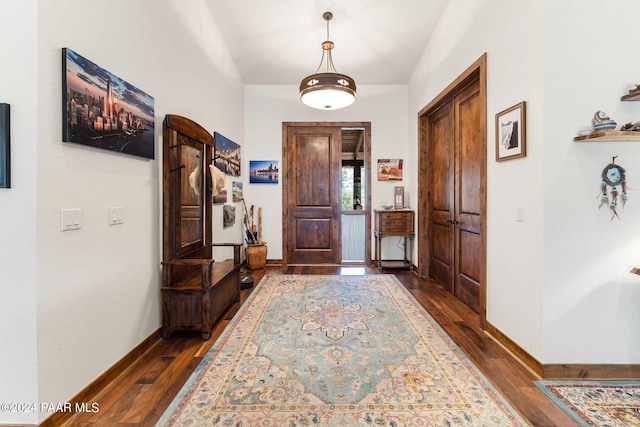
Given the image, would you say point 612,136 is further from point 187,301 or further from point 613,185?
point 187,301

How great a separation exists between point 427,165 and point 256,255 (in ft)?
10.4

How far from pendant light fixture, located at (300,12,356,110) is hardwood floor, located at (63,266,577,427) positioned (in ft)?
8.16

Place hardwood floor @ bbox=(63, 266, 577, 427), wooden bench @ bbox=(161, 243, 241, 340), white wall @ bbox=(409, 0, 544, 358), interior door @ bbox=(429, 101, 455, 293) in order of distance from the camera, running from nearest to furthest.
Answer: hardwood floor @ bbox=(63, 266, 577, 427) → white wall @ bbox=(409, 0, 544, 358) → wooden bench @ bbox=(161, 243, 241, 340) → interior door @ bbox=(429, 101, 455, 293)

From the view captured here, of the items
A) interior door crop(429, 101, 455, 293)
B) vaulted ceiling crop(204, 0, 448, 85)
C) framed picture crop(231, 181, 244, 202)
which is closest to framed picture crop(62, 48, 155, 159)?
vaulted ceiling crop(204, 0, 448, 85)

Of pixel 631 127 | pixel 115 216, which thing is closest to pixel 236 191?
pixel 115 216

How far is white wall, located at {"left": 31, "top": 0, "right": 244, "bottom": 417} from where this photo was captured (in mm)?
1459

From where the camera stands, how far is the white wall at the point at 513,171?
1968 mm

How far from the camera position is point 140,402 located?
1.70 meters

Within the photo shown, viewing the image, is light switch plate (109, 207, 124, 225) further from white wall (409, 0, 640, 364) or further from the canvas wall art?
white wall (409, 0, 640, 364)

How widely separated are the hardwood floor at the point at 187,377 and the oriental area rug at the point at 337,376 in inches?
3.2

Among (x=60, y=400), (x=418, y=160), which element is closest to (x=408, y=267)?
(x=418, y=160)

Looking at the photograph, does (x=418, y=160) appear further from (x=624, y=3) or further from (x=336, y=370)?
(x=336, y=370)

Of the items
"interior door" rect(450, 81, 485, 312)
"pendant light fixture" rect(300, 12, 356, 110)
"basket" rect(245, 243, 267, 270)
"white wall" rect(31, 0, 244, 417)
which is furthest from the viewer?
"basket" rect(245, 243, 267, 270)

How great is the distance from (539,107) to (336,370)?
87.3 inches
